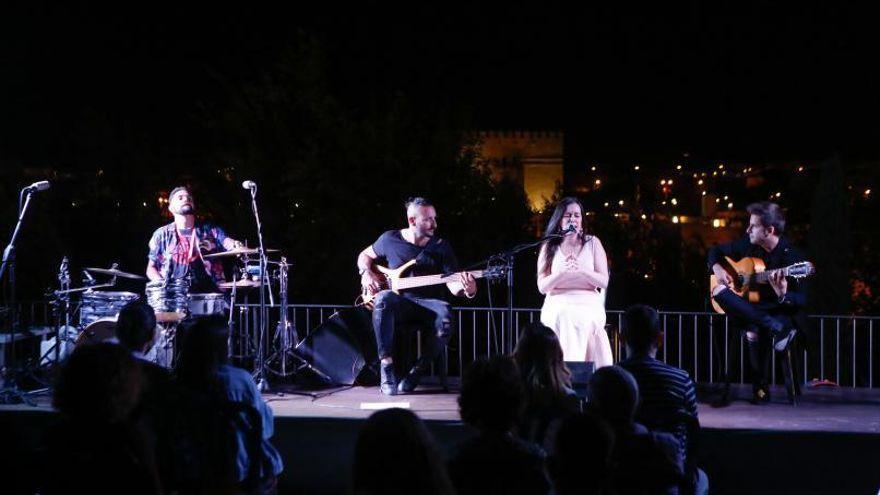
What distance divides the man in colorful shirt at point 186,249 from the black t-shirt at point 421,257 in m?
1.41

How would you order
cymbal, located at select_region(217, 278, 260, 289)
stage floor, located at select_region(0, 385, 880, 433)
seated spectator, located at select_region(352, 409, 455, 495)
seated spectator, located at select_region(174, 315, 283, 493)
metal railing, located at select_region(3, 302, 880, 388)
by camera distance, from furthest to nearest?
metal railing, located at select_region(3, 302, 880, 388) < cymbal, located at select_region(217, 278, 260, 289) < stage floor, located at select_region(0, 385, 880, 433) < seated spectator, located at select_region(174, 315, 283, 493) < seated spectator, located at select_region(352, 409, 455, 495)

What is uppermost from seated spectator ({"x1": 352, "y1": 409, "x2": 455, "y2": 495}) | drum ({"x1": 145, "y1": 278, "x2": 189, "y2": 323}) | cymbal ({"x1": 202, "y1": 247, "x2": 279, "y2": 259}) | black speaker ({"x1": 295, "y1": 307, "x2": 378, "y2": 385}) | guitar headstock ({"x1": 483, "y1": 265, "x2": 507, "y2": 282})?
cymbal ({"x1": 202, "y1": 247, "x2": 279, "y2": 259})

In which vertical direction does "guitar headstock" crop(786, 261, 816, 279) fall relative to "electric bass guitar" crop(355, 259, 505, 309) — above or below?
above

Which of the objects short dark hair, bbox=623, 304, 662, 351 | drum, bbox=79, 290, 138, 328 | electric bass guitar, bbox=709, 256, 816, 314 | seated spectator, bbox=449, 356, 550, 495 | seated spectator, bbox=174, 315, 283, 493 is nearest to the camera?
seated spectator, bbox=449, 356, 550, 495

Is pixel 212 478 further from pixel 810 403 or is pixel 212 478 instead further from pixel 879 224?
pixel 879 224

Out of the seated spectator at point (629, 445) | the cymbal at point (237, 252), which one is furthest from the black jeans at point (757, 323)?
the seated spectator at point (629, 445)

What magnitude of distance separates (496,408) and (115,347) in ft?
4.30

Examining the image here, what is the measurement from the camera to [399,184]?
1930 centimetres

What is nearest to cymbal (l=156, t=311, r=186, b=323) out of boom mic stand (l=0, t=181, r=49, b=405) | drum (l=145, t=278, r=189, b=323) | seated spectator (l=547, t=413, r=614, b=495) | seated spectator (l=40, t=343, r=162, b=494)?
drum (l=145, t=278, r=189, b=323)

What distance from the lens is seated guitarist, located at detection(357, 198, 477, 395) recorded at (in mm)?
8648

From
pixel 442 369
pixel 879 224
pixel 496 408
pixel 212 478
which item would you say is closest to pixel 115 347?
pixel 212 478

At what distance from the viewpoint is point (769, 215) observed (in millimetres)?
7797

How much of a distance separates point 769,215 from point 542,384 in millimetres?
4038

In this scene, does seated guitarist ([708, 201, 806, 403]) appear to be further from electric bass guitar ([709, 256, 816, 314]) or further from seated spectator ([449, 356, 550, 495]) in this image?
seated spectator ([449, 356, 550, 495])
